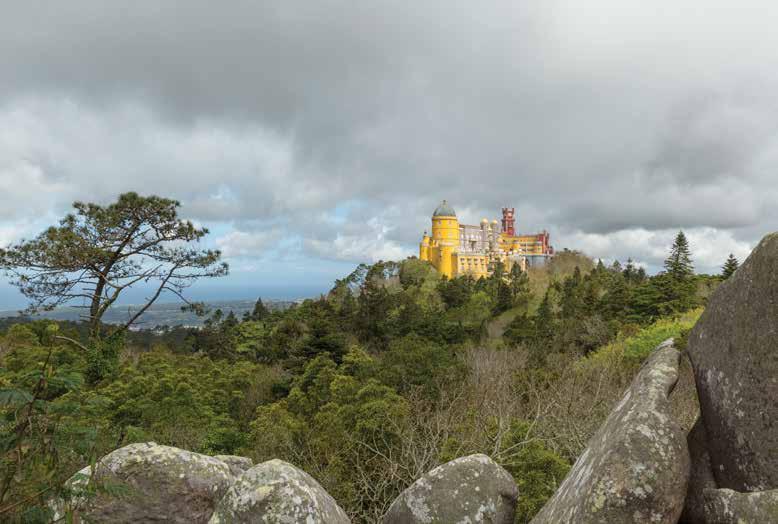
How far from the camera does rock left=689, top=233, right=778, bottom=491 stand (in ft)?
10.9

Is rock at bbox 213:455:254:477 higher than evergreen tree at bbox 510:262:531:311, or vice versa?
evergreen tree at bbox 510:262:531:311

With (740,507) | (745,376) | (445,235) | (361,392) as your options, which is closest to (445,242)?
(445,235)

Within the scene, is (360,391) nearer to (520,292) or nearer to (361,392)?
(361,392)

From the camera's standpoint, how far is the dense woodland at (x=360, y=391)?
3.08 meters

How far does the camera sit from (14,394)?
2693 mm

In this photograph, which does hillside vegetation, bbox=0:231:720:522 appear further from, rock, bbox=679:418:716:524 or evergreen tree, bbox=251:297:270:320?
rock, bbox=679:418:716:524

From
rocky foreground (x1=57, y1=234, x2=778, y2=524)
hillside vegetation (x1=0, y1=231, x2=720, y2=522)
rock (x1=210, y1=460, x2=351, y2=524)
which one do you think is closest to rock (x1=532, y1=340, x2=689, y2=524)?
rocky foreground (x1=57, y1=234, x2=778, y2=524)

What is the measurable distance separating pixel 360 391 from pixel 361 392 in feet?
0.32

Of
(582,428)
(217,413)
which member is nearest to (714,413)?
(582,428)

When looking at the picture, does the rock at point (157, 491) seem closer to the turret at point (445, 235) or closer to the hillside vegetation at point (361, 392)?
the hillside vegetation at point (361, 392)

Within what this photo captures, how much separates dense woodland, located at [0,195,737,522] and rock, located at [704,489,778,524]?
157 inches

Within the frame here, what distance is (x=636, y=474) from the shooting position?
3.04 meters

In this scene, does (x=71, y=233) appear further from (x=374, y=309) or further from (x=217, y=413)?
(x=374, y=309)

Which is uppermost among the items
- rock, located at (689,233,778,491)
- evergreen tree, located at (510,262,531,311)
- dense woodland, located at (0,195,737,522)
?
evergreen tree, located at (510,262,531,311)
